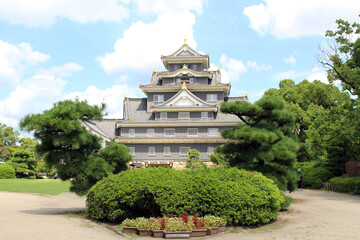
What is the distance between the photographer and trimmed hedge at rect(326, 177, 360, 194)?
23.4 meters

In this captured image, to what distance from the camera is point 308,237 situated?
9617 millimetres

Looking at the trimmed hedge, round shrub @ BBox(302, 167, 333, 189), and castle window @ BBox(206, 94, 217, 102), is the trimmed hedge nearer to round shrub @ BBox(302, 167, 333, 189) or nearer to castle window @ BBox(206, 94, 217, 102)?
round shrub @ BBox(302, 167, 333, 189)

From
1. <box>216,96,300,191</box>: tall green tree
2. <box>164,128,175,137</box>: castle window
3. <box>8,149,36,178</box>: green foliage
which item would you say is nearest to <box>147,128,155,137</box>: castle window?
<box>164,128,175,137</box>: castle window

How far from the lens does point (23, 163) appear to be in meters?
42.8

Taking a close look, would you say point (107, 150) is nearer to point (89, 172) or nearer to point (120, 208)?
point (89, 172)

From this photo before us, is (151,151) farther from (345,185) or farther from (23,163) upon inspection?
(345,185)

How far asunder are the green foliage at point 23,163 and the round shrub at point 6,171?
1462mm

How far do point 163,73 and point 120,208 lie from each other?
30.5 meters

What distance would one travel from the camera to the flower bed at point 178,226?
9.92 metres

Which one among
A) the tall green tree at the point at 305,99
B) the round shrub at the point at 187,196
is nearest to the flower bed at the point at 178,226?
the round shrub at the point at 187,196

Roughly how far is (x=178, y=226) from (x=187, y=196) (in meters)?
1.55

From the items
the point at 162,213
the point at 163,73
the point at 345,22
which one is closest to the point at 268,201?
the point at 162,213

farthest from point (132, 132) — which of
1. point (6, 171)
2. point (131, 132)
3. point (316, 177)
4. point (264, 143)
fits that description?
point (264, 143)

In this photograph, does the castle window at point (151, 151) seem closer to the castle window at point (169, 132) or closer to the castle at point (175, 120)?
the castle at point (175, 120)
